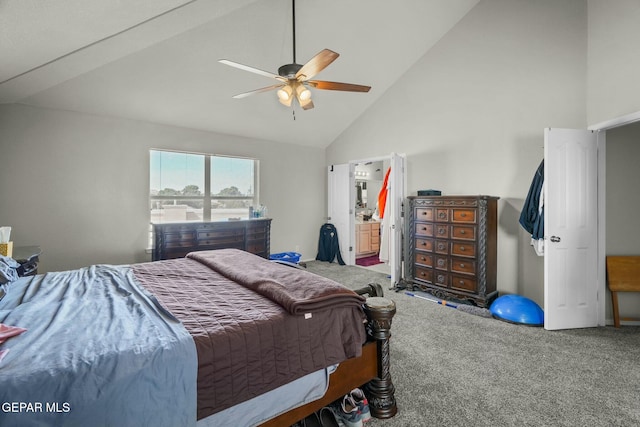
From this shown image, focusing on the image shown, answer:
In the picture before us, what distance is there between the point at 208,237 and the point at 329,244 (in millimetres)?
2504

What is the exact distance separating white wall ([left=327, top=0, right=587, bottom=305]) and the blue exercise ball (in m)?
0.38

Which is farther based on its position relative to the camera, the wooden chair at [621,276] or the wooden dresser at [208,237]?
the wooden dresser at [208,237]

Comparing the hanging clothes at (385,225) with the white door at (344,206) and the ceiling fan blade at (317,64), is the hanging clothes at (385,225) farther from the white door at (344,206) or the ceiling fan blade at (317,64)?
the ceiling fan blade at (317,64)

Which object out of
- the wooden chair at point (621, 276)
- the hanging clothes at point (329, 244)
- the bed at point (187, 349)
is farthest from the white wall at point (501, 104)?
the bed at point (187, 349)

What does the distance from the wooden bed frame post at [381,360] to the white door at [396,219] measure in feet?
9.05

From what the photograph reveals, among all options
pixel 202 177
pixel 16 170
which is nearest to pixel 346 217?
pixel 202 177

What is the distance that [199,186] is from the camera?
4.91 m

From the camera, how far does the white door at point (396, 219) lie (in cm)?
451

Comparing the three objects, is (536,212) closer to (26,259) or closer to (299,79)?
(299,79)

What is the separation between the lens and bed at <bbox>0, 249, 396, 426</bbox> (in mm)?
1008

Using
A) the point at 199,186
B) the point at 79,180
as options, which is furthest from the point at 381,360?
the point at 79,180

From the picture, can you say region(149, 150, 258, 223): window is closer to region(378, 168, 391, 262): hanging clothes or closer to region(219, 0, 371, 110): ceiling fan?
region(378, 168, 391, 262): hanging clothes

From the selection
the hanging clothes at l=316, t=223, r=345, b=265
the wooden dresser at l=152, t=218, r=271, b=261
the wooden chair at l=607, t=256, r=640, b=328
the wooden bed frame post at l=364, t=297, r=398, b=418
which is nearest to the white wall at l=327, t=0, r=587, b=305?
the wooden chair at l=607, t=256, r=640, b=328

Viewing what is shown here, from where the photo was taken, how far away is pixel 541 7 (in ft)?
11.3
